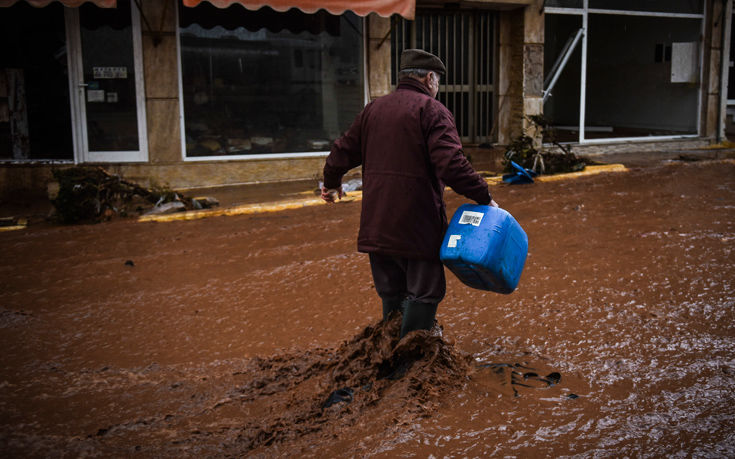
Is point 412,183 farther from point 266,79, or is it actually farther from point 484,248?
point 266,79

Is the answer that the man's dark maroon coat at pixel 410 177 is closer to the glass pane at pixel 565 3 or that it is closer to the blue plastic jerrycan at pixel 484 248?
the blue plastic jerrycan at pixel 484 248

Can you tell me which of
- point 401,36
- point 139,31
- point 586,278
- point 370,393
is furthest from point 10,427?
point 401,36

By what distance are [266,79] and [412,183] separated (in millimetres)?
7800

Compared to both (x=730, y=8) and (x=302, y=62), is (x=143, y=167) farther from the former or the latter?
(x=730, y=8)

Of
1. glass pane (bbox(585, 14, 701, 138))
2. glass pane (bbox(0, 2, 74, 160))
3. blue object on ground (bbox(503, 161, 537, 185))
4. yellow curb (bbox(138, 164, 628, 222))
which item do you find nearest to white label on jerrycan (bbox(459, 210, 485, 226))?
yellow curb (bbox(138, 164, 628, 222))

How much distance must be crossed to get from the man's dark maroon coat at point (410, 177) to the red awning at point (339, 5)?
5.94 metres

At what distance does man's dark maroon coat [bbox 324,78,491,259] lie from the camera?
3348 mm

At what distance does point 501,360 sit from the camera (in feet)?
12.9

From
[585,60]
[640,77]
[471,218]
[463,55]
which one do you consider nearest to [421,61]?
[471,218]

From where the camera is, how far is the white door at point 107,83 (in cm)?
967

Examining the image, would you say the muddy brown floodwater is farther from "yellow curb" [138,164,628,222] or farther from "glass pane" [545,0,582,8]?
"glass pane" [545,0,582,8]

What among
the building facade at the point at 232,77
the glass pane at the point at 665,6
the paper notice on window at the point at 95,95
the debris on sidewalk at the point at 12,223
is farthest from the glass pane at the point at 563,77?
the debris on sidewalk at the point at 12,223

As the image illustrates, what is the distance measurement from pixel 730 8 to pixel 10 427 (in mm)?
14830

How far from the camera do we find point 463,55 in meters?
12.2
